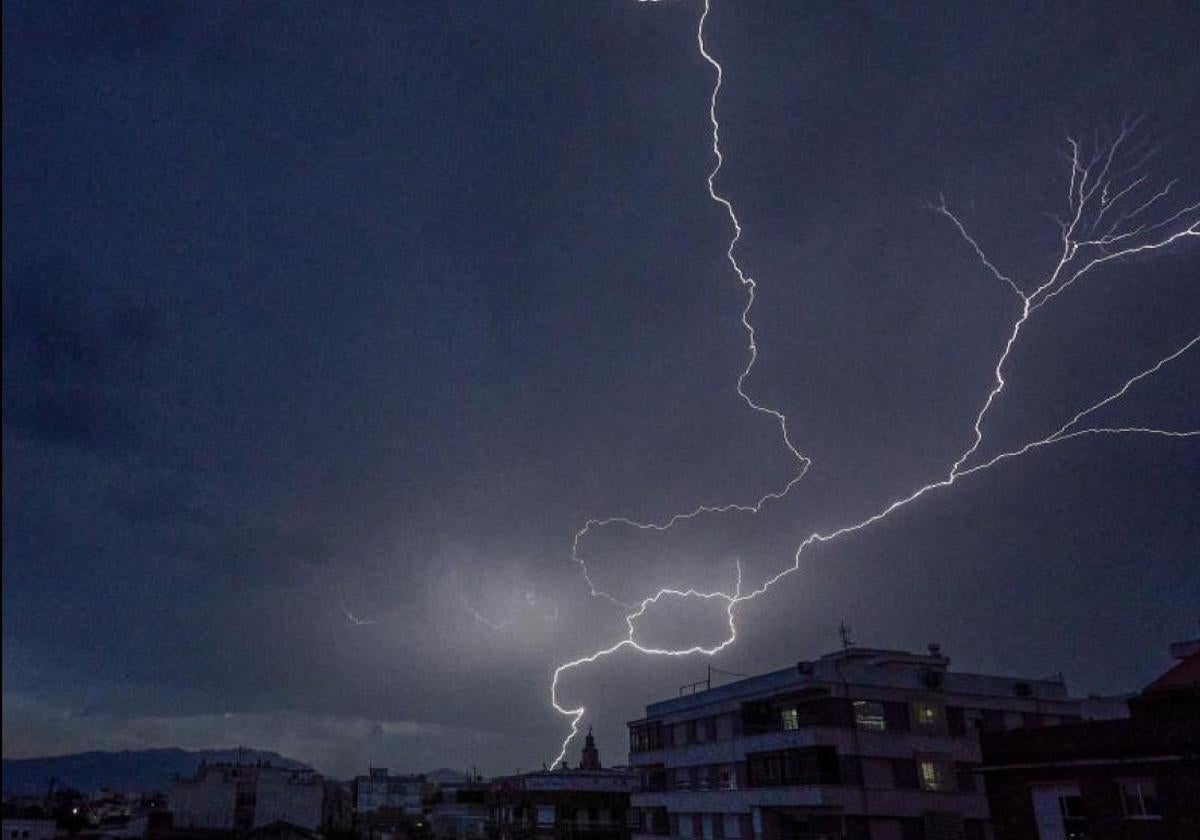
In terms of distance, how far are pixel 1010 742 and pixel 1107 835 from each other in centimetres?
374

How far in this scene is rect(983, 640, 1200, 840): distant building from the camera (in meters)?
22.3

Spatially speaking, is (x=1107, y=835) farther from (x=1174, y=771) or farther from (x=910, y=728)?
(x=910, y=728)

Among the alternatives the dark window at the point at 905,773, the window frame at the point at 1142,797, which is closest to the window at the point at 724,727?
the dark window at the point at 905,773

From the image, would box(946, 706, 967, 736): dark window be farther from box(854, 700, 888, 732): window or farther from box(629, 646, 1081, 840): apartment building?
box(854, 700, 888, 732): window

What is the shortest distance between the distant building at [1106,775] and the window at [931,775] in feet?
15.9

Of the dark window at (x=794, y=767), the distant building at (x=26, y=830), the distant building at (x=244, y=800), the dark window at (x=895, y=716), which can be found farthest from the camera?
the distant building at (x=244, y=800)

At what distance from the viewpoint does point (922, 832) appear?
103ft

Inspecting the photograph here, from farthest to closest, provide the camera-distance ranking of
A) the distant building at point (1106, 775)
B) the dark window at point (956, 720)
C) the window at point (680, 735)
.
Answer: the window at point (680, 735)
the dark window at point (956, 720)
the distant building at point (1106, 775)

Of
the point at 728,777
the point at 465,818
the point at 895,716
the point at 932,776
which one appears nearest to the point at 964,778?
the point at 932,776

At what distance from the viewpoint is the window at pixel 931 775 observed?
1270 inches

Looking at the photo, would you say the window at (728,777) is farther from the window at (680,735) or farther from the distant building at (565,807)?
the distant building at (565,807)

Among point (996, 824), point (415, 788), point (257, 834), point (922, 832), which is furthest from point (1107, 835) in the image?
point (415, 788)

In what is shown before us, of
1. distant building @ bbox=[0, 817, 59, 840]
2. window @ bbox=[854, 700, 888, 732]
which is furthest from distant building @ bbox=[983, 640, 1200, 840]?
distant building @ bbox=[0, 817, 59, 840]

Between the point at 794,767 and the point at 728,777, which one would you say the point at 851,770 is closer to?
the point at 794,767
